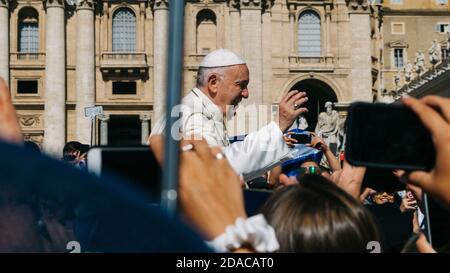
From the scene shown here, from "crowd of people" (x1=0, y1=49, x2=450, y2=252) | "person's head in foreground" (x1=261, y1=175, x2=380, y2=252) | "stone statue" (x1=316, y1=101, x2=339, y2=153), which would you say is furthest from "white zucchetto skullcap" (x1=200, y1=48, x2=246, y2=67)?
"stone statue" (x1=316, y1=101, x2=339, y2=153)

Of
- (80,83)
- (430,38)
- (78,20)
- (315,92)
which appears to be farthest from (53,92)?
(430,38)

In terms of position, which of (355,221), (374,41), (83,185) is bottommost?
(355,221)

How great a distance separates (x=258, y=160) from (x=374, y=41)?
38669 millimetres

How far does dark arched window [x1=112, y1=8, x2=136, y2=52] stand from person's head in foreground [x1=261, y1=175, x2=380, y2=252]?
123ft

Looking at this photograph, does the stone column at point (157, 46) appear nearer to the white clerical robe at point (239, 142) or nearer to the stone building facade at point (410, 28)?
the stone building facade at point (410, 28)

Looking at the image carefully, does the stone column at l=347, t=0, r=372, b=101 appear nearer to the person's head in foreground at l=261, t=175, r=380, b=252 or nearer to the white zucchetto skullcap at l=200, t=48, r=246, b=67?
the white zucchetto skullcap at l=200, t=48, r=246, b=67

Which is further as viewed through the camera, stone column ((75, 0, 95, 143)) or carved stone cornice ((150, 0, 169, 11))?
carved stone cornice ((150, 0, 169, 11))

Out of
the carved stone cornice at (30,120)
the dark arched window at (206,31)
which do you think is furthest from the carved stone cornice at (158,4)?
the carved stone cornice at (30,120)

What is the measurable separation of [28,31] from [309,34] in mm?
14112

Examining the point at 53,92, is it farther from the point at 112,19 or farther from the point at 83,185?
the point at 83,185

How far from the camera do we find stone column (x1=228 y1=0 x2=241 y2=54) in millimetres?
38156

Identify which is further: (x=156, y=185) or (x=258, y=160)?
(x=258, y=160)

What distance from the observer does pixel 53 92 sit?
3722 cm

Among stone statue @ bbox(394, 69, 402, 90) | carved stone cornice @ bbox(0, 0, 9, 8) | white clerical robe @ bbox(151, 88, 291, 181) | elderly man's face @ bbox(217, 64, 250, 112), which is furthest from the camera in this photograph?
stone statue @ bbox(394, 69, 402, 90)
